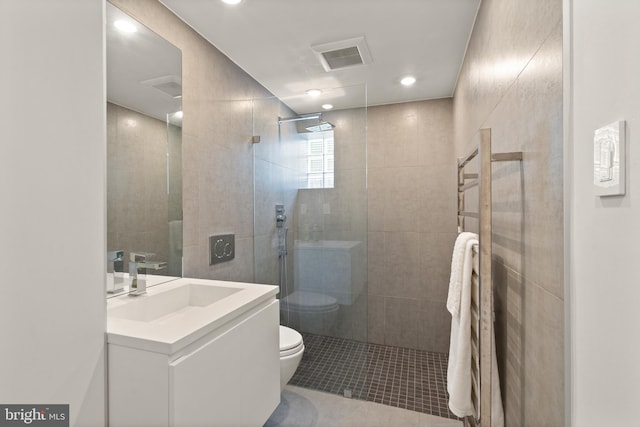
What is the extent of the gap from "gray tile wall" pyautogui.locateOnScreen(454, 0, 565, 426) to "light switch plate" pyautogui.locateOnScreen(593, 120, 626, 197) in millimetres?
159

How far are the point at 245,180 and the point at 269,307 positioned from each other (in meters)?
1.11

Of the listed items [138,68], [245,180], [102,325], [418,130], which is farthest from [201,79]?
[418,130]

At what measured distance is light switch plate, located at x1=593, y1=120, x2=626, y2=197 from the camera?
50cm

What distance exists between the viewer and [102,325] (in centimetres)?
96

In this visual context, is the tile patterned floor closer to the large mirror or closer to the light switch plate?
the large mirror

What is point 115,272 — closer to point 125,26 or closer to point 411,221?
point 125,26

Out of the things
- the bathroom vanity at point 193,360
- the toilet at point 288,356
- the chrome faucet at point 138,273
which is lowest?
the toilet at point 288,356

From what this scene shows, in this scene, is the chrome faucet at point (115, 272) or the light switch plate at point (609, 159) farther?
the chrome faucet at point (115, 272)

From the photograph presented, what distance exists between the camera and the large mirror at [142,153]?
4.24ft

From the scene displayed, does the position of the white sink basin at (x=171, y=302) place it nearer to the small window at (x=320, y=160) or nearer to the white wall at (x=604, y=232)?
the small window at (x=320, y=160)

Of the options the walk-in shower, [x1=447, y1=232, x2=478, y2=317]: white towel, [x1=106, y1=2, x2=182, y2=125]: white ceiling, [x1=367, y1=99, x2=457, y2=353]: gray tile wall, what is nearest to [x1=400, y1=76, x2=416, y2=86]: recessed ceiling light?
[x1=367, y1=99, x2=457, y2=353]: gray tile wall
